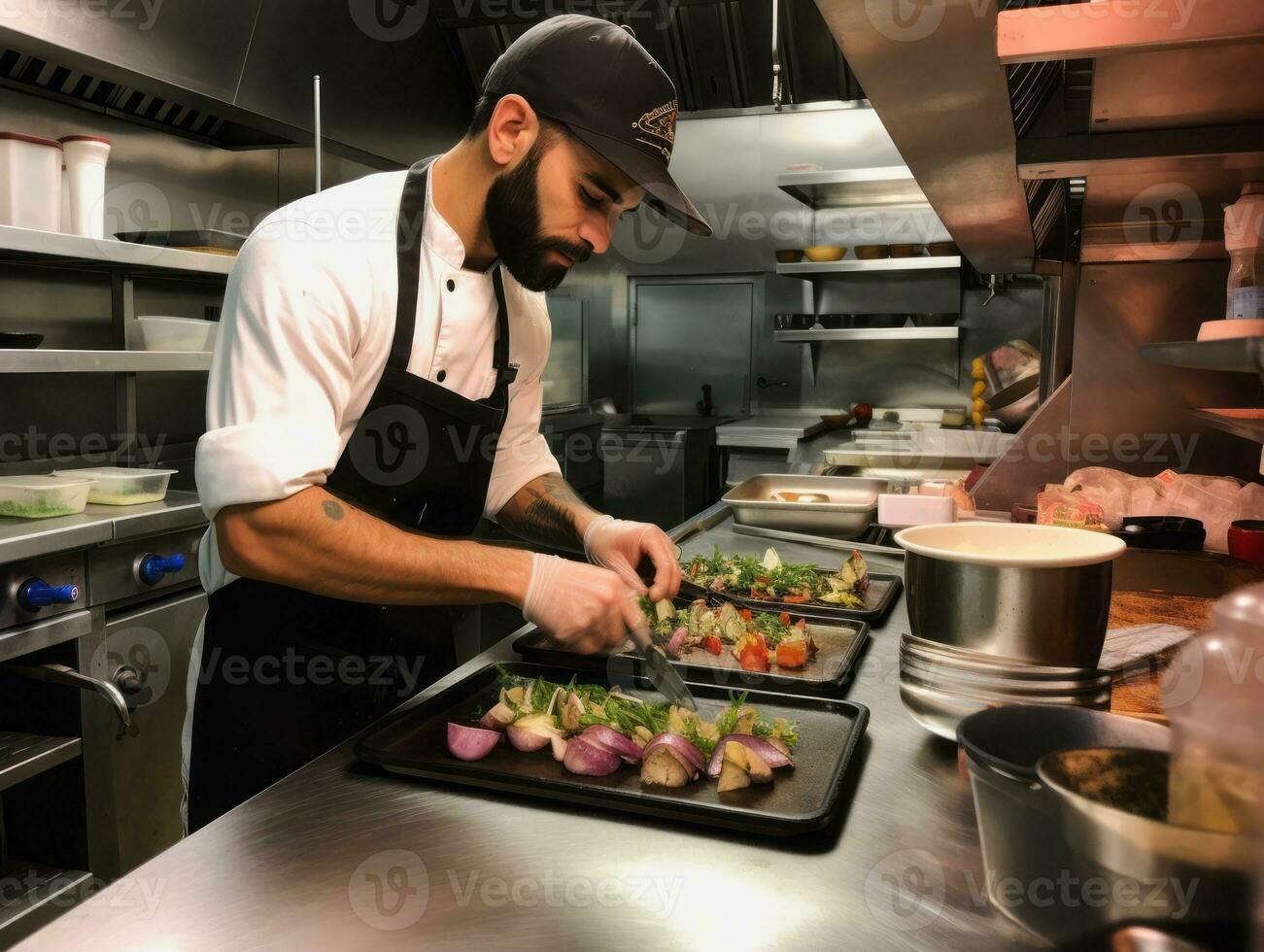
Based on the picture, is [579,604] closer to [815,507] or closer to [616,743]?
[616,743]

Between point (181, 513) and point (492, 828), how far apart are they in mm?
2005

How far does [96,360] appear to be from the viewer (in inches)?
102

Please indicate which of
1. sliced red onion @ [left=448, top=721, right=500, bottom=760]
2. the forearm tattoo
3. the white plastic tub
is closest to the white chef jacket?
the forearm tattoo

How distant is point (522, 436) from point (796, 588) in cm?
64

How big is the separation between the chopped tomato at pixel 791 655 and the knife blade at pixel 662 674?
19 cm

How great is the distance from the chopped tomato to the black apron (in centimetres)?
67

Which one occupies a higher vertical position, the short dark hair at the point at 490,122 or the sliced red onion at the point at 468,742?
the short dark hair at the point at 490,122

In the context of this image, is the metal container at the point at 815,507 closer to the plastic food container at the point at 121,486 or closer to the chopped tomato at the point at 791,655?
the chopped tomato at the point at 791,655

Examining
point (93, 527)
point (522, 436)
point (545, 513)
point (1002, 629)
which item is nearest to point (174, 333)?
point (93, 527)

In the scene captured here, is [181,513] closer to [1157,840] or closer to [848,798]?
[848,798]

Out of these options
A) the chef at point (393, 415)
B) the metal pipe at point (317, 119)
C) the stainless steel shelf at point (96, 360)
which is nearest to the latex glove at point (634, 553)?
the chef at point (393, 415)

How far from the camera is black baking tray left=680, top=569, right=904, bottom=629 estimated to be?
1.73m

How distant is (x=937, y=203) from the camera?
7.18ft

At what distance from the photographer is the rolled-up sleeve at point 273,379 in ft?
4.14
